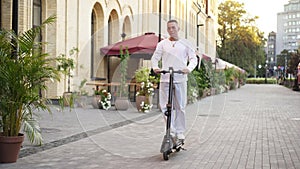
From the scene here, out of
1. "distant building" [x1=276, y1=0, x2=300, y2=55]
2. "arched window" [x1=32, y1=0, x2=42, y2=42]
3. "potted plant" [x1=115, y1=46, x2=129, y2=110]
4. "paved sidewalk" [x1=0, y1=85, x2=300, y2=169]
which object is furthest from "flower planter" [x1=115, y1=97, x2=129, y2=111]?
Answer: "distant building" [x1=276, y1=0, x2=300, y2=55]

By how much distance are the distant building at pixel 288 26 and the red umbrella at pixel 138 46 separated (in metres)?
173

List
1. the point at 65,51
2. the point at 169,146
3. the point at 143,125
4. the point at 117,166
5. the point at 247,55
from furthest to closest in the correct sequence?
the point at 247,55
the point at 65,51
the point at 143,125
the point at 169,146
the point at 117,166

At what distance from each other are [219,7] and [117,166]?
209 ft

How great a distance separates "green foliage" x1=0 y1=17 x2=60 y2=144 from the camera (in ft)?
18.9

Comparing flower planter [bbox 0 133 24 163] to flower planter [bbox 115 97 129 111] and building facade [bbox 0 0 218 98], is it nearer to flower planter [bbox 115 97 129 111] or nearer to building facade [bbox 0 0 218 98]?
building facade [bbox 0 0 218 98]

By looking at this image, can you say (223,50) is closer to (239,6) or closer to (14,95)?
(239,6)

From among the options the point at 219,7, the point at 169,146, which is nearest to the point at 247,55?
the point at 219,7

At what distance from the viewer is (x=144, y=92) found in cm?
1389

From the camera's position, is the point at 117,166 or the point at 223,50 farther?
the point at 223,50

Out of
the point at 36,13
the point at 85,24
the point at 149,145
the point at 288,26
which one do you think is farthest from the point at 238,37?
the point at 288,26

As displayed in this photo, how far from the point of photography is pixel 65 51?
16062 mm

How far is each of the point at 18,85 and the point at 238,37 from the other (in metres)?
61.8

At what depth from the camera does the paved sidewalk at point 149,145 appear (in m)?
6.06

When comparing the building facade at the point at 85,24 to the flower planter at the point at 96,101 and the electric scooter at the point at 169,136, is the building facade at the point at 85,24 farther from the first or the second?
the electric scooter at the point at 169,136
